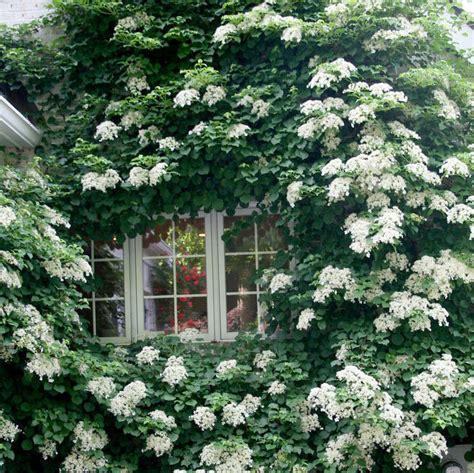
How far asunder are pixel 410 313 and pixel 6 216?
10.0 ft

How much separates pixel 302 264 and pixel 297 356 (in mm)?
755

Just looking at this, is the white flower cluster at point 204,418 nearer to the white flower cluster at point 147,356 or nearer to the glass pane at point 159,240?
the white flower cluster at point 147,356

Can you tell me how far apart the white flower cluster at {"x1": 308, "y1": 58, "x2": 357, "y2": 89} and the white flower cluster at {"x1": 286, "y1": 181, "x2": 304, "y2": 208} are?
83 cm

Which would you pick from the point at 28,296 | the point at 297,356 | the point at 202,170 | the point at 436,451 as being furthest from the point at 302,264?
the point at 28,296

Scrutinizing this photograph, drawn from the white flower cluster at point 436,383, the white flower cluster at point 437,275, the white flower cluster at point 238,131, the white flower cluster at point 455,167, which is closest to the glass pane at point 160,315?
the white flower cluster at point 238,131

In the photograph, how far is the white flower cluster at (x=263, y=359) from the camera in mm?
6180

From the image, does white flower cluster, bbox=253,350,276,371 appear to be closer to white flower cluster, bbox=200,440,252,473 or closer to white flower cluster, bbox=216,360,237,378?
white flower cluster, bbox=216,360,237,378

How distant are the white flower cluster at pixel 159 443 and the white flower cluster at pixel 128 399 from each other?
0.25 metres

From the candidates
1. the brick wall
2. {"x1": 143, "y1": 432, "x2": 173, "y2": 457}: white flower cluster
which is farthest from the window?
the brick wall

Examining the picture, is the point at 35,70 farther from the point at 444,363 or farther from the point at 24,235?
the point at 444,363

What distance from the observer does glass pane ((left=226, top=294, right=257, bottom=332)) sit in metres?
6.76

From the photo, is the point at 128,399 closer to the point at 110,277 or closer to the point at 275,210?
the point at 110,277

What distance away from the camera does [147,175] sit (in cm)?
642

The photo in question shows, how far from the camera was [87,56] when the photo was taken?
6.98 meters
